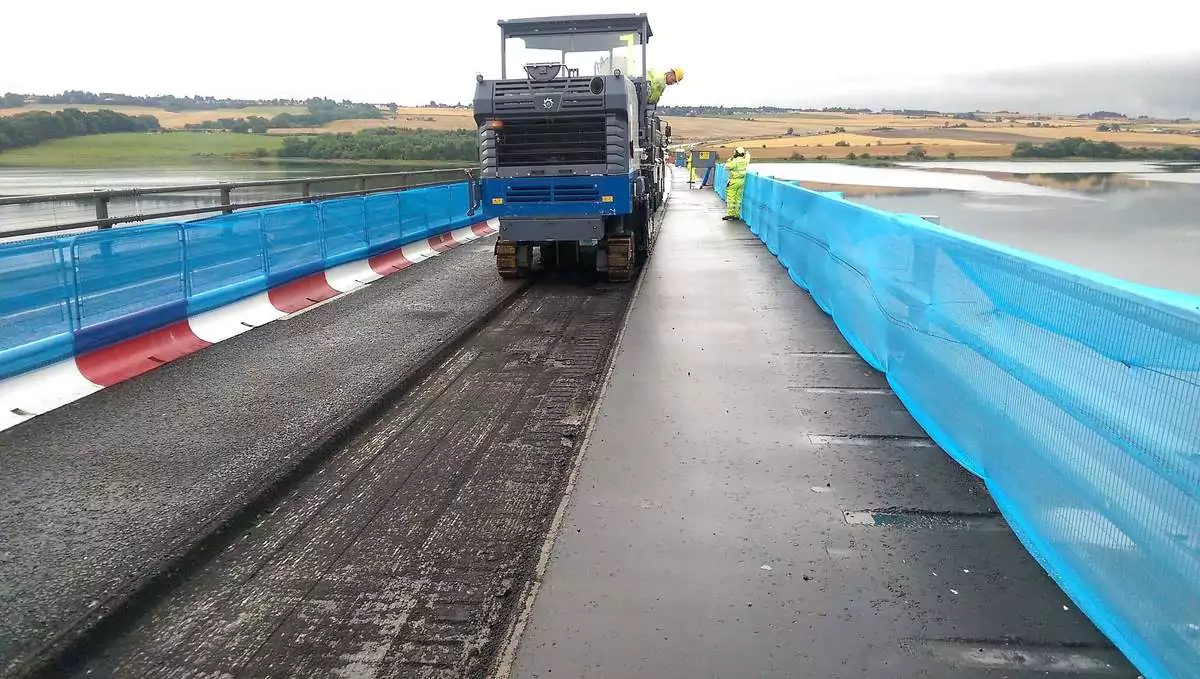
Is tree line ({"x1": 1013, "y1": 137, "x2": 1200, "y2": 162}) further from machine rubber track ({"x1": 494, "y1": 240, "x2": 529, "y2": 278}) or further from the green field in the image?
the green field

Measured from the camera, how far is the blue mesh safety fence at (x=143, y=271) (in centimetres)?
650

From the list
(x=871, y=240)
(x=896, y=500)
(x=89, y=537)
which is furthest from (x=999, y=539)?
(x=89, y=537)

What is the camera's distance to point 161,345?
310 inches

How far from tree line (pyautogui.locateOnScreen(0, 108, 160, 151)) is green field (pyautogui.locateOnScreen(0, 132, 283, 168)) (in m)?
0.28

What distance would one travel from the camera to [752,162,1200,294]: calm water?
6988 millimetres

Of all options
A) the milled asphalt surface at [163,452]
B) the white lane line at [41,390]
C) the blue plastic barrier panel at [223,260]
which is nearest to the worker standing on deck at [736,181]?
the blue plastic barrier panel at [223,260]

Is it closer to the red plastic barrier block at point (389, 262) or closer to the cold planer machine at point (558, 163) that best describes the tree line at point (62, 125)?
the red plastic barrier block at point (389, 262)

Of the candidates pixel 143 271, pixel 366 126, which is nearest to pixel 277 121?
pixel 366 126

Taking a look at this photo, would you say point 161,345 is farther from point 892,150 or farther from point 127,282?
point 892,150

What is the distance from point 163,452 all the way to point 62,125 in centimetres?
886

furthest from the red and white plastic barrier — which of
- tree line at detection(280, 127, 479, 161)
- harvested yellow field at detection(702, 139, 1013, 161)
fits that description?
harvested yellow field at detection(702, 139, 1013, 161)

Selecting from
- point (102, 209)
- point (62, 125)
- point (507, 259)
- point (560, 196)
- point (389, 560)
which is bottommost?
point (389, 560)

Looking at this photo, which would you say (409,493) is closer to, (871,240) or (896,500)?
(896,500)

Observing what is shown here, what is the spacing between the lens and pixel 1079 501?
3479mm
